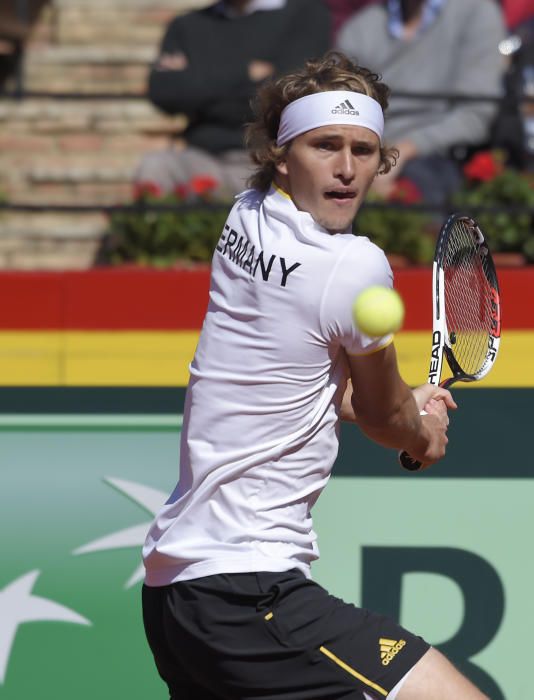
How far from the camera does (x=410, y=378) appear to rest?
165 inches

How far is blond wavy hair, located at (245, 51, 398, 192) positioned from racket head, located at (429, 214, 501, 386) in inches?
14.0

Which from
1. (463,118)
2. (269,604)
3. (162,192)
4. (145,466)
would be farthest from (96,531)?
(463,118)

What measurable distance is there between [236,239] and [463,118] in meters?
3.59

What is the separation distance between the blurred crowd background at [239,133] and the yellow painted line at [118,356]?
106 cm

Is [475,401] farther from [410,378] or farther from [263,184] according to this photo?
[263,184]

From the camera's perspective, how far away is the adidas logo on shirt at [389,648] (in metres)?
2.73

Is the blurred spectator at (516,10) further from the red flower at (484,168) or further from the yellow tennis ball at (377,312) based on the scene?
the yellow tennis ball at (377,312)

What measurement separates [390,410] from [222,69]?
3.86m

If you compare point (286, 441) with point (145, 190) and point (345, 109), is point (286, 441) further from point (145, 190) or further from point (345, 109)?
point (145, 190)

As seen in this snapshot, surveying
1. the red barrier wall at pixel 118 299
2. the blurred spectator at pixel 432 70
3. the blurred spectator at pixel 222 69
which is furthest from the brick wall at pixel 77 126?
the red barrier wall at pixel 118 299

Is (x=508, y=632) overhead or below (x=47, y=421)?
below

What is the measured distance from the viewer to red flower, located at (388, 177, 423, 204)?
5762 millimetres

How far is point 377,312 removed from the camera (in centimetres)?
238

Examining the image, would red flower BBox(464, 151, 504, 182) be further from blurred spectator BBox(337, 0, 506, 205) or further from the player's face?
the player's face
